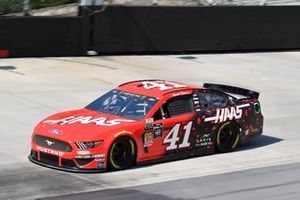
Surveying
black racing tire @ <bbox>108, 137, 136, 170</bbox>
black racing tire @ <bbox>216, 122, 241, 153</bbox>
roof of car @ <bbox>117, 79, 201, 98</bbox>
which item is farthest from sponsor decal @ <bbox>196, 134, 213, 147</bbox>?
black racing tire @ <bbox>108, 137, 136, 170</bbox>

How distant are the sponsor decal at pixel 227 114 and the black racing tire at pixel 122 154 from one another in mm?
1842

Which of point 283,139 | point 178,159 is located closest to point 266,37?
point 283,139

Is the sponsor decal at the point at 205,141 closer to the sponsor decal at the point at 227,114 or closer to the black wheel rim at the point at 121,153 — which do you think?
the sponsor decal at the point at 227,114

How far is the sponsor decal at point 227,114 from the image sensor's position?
524 inches

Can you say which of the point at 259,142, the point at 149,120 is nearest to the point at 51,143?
the point at 149,120

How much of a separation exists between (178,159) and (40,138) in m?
2.60

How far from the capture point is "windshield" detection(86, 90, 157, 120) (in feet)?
40.6

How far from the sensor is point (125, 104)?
12656mm

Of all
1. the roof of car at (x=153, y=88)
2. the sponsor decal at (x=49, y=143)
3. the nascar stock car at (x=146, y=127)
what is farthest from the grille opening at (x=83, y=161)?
the roof of car at (x=153, y=88)

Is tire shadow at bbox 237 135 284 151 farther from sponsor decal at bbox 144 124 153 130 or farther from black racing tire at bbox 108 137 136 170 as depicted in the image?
black racing tire at bbox 108 137 136 170

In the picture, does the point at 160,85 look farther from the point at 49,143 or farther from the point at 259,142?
the point at 259,142

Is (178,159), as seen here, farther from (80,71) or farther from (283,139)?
(80,71)

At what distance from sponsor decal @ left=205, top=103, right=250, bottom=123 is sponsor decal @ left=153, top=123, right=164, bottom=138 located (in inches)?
44.8

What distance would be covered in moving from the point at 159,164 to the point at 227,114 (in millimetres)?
1808
